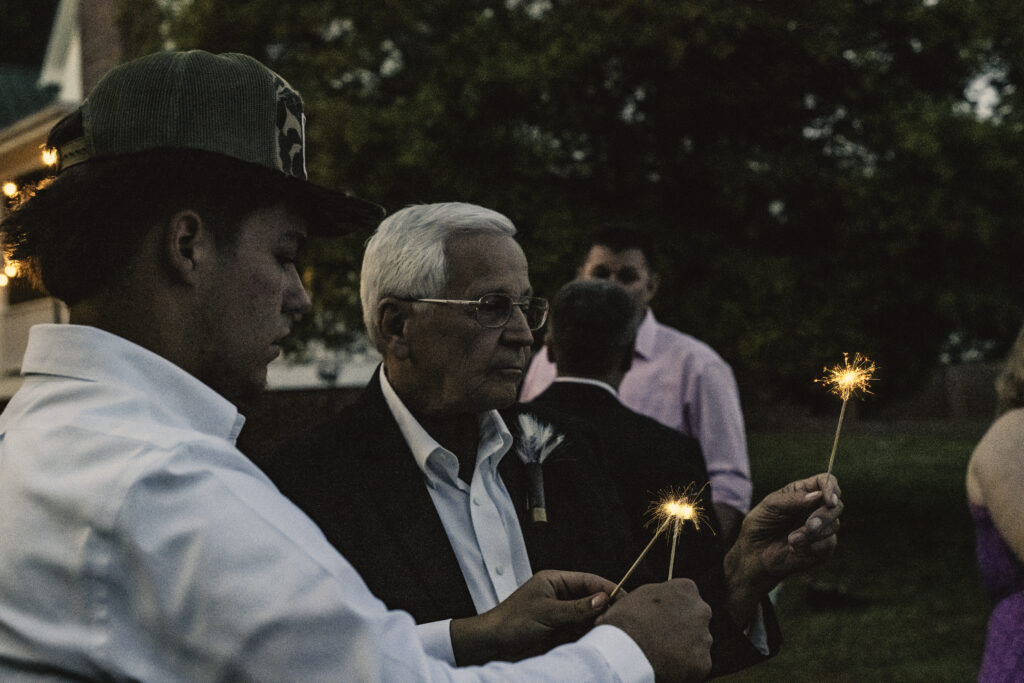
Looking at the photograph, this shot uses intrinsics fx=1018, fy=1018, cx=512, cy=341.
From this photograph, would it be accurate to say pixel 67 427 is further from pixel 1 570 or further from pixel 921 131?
pixel 921 131

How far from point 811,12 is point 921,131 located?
177cm

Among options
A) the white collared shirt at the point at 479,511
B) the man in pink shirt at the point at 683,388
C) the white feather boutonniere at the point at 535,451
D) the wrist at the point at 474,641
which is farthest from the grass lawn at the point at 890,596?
the wrist at the point at 474,641

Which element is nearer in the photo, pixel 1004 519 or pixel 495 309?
pixel 495 309

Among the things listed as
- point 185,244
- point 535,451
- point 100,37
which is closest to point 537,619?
point 535,451

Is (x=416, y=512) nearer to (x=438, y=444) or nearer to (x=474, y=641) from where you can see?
(x=438, y=444)

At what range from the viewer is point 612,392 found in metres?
3.61

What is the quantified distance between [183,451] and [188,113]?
58cm

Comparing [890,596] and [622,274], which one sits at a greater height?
[622,274]

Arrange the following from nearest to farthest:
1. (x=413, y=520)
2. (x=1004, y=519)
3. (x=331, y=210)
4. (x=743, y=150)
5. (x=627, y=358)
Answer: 1. (x=331, y=210)
2. (x=413, y=520)
3. (x=1004, y=519)
4. (x=627, y=358)
5. (x=743, y=150)

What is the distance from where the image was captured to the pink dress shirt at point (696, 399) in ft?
16.0

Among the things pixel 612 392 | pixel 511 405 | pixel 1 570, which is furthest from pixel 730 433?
pixel 1 570

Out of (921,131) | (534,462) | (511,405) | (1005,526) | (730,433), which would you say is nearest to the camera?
(534,462)

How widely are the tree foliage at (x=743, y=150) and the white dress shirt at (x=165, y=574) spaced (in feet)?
29.2

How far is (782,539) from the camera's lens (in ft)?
8.63
